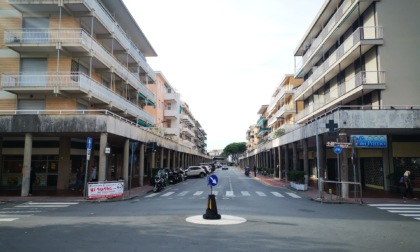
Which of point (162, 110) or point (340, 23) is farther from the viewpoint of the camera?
point (162, 110)

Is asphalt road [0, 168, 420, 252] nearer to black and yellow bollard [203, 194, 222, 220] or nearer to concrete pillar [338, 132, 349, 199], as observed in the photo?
black and yellow bollard [203, 194, 222, 220]

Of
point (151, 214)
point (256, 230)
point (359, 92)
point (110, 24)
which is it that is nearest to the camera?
point (256, 230)

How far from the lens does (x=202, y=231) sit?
9.66 m

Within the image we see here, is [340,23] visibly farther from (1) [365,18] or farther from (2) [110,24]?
(2) [110,24]

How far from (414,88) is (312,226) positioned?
1823 cm

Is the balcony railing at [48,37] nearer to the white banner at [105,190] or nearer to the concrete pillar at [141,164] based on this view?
the concrete pillar at [141,164]

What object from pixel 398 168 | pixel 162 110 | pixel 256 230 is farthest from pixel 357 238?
pixel 162 110

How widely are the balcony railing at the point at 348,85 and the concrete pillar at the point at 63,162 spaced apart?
22.5 m

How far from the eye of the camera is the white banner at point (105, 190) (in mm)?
18734

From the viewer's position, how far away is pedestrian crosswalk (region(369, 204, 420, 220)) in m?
13.6

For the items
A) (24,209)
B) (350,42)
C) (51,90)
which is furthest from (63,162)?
(350,42)

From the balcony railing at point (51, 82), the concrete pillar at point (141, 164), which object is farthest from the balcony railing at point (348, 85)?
the balcony railing at point (51, 82)

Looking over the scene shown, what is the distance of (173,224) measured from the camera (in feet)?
35.3

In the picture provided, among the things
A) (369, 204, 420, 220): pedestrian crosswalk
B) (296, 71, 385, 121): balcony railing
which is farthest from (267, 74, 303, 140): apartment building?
(369, 204, 420, 220): pedestrian crosswalk
